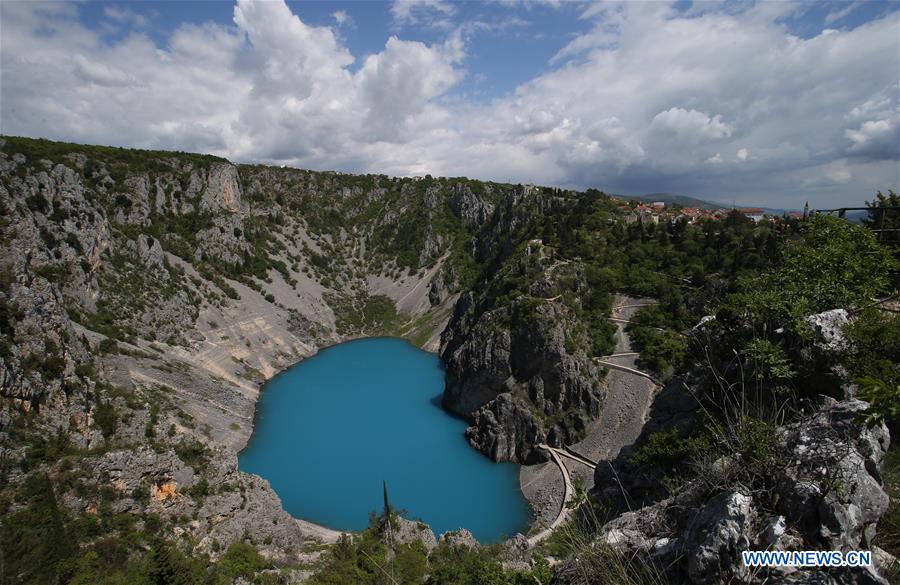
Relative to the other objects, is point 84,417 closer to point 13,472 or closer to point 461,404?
point 13,472

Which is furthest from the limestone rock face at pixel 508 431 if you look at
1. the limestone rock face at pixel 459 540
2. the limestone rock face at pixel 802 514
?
the limestone rock face at pixel 802 514

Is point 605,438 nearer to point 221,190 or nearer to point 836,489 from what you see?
point 836,489

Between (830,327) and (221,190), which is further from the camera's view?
(221,190)

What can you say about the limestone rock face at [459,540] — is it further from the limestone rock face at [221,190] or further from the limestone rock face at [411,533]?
the limestone rock face at [221,190]

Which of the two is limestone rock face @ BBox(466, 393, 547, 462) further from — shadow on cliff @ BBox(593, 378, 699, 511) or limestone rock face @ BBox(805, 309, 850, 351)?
limestone rock face @ BBox(805, 309, 850, 351)

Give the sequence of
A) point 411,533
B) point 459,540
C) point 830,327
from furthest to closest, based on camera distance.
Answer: point 411,533 < point 459,540 < point 830,327

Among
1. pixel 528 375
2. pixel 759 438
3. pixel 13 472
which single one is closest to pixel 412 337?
pixel 528 375

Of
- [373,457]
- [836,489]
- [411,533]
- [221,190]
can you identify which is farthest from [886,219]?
[221,190]

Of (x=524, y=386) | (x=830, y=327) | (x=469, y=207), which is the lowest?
(x=524, y=386)
